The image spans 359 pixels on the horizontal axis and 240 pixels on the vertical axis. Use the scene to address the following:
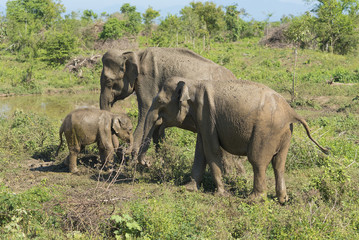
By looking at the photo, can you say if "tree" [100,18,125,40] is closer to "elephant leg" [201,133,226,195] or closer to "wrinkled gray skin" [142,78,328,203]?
"wrinkled gray skin" [142,78,328,203]

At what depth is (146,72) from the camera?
10.2 metres

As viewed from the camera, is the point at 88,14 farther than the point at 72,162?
Yes

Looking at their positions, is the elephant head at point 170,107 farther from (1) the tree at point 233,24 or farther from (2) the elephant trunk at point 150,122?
(1) the tree at point 233,24

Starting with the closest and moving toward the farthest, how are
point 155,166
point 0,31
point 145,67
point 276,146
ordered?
1. point 276,146
2. point 155,166
3. point 145,67
4. point 0,31

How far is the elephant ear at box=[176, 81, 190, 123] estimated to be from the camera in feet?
25.5

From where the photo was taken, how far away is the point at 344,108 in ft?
60.1

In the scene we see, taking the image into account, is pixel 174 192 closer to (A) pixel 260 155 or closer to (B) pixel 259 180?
(B) pixel 259 180

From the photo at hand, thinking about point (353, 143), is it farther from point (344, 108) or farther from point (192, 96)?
point (344, 108)

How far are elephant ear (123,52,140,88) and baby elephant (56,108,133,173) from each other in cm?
121

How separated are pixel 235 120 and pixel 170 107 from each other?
1460mm

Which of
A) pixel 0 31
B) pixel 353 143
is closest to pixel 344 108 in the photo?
pixel 353 143

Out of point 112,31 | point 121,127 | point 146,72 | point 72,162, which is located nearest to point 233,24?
point 112,31

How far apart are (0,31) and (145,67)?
44.1m

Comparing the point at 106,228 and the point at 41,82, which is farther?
the point at 41,82
